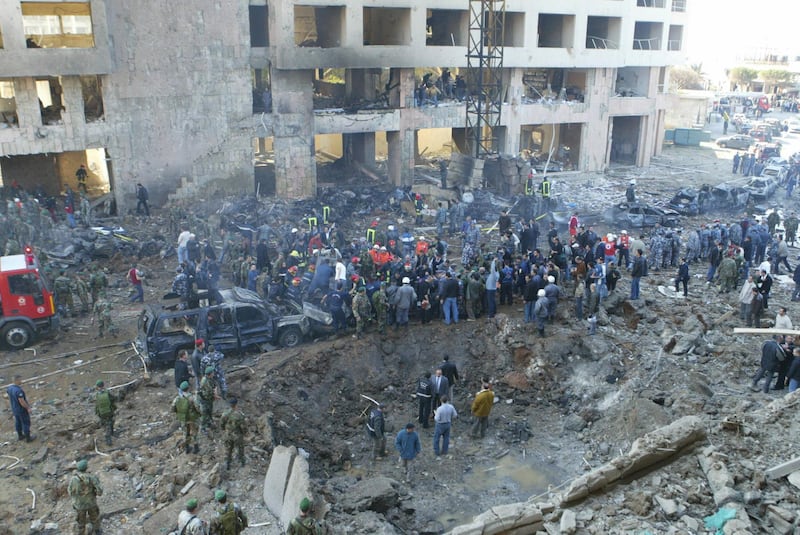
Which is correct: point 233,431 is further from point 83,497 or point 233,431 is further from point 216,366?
point 83,497

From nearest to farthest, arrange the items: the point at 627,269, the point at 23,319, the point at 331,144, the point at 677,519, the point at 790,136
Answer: the point at 677,519, the point at 23,319, the point at 627,269, the point at 331,144, the point at 790,136

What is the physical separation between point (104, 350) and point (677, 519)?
12877mm

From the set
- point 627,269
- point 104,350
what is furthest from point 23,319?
point 627,269

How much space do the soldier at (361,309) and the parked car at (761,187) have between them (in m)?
21.9

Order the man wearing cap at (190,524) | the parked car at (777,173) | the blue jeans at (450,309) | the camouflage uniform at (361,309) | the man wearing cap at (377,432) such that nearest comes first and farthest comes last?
the man wearing cap at (190,524) → the man wearing cap at (377,432) → the camouflage uniform at (361,309) → the blue jeans at (450,309) → the parked car at (777,173)

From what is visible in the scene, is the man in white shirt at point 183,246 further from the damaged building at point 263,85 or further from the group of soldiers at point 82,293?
the damaged building at point 263,85

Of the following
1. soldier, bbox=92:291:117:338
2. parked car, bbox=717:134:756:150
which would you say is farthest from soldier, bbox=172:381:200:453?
parked car, bbox=717:134:756:150

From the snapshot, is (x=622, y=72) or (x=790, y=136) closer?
(x=622, y=72)

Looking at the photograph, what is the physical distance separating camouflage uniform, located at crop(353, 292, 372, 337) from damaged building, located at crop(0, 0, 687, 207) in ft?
51.1

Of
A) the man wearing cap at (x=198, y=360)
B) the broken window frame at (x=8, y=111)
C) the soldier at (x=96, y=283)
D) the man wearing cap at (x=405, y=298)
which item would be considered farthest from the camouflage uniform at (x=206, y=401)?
the broken window frame at (x=8, y=111)

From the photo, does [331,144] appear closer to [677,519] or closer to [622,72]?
[622,72]

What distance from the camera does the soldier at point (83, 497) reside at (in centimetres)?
985

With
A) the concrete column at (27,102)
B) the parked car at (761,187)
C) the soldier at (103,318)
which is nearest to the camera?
the soldier at (103,318)

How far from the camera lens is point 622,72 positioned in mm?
42188
